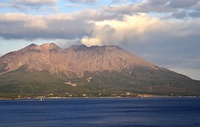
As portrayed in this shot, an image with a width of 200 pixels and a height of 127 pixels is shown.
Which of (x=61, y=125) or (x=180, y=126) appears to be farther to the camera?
(x=61, y=125)

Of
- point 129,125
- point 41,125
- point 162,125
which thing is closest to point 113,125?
point 129,125

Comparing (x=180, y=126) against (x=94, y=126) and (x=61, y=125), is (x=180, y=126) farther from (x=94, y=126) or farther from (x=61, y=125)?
(x=61, y=125)

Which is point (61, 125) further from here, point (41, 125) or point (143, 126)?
point (143, 126)

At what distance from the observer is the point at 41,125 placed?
315 ft

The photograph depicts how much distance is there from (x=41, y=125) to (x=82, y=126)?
391 inches

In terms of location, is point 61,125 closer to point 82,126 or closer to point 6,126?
point 82,126

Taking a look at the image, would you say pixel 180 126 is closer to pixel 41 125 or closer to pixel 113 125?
pixel 113 125

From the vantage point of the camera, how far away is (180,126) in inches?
3521

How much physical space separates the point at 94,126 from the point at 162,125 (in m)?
15.7

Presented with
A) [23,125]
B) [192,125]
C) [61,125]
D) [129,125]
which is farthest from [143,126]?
[23,125]

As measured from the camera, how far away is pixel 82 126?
94438 mm

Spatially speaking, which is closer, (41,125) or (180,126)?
(180,126)

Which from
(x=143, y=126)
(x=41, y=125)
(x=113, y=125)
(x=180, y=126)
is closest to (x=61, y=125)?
(x=41, y=125)

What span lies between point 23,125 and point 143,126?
93.9 ft
